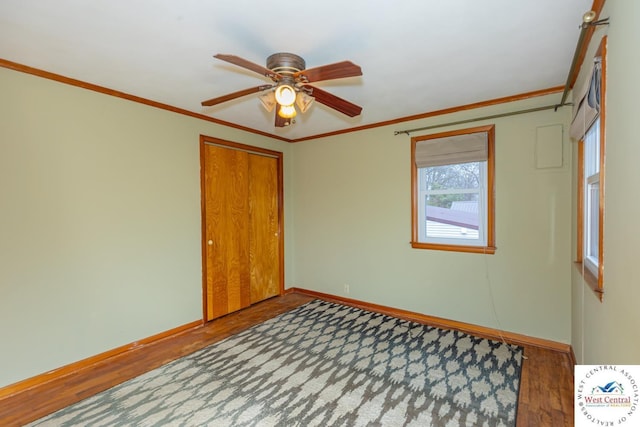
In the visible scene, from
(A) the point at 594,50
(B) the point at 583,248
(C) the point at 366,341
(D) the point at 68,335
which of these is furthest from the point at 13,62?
Result: (B) the point at 583,248

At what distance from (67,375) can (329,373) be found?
2218mm

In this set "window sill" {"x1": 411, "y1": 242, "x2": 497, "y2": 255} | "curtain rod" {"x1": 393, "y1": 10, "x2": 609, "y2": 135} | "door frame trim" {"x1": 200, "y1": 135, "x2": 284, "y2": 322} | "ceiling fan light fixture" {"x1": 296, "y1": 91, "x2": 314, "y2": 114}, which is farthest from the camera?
"door frame trim" {"x1": 200, "y1": 135, "x2": 284, "y2": 322}

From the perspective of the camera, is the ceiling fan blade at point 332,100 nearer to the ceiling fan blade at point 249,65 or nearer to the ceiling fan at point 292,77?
the ceiling fan at point 292,77

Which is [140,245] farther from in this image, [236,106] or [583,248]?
[583,248]

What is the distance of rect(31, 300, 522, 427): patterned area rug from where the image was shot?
75.5 inches

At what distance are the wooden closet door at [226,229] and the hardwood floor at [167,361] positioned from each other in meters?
0.58

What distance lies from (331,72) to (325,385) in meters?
2.26

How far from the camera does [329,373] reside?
7.97 ft

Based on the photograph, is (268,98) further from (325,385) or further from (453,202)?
(453,202)

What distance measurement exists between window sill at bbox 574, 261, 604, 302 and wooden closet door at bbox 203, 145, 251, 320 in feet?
11.6

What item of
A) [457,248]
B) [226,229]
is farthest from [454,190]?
[226,229]

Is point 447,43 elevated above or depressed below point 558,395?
above

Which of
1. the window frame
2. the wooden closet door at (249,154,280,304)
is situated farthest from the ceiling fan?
the wooden closet door at (249,154,280,304)

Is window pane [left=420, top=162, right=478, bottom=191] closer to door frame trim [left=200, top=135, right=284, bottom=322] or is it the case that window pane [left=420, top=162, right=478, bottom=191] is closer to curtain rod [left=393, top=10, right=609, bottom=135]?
curtain rod [left=393, top=10, right=609, bottom=135]
